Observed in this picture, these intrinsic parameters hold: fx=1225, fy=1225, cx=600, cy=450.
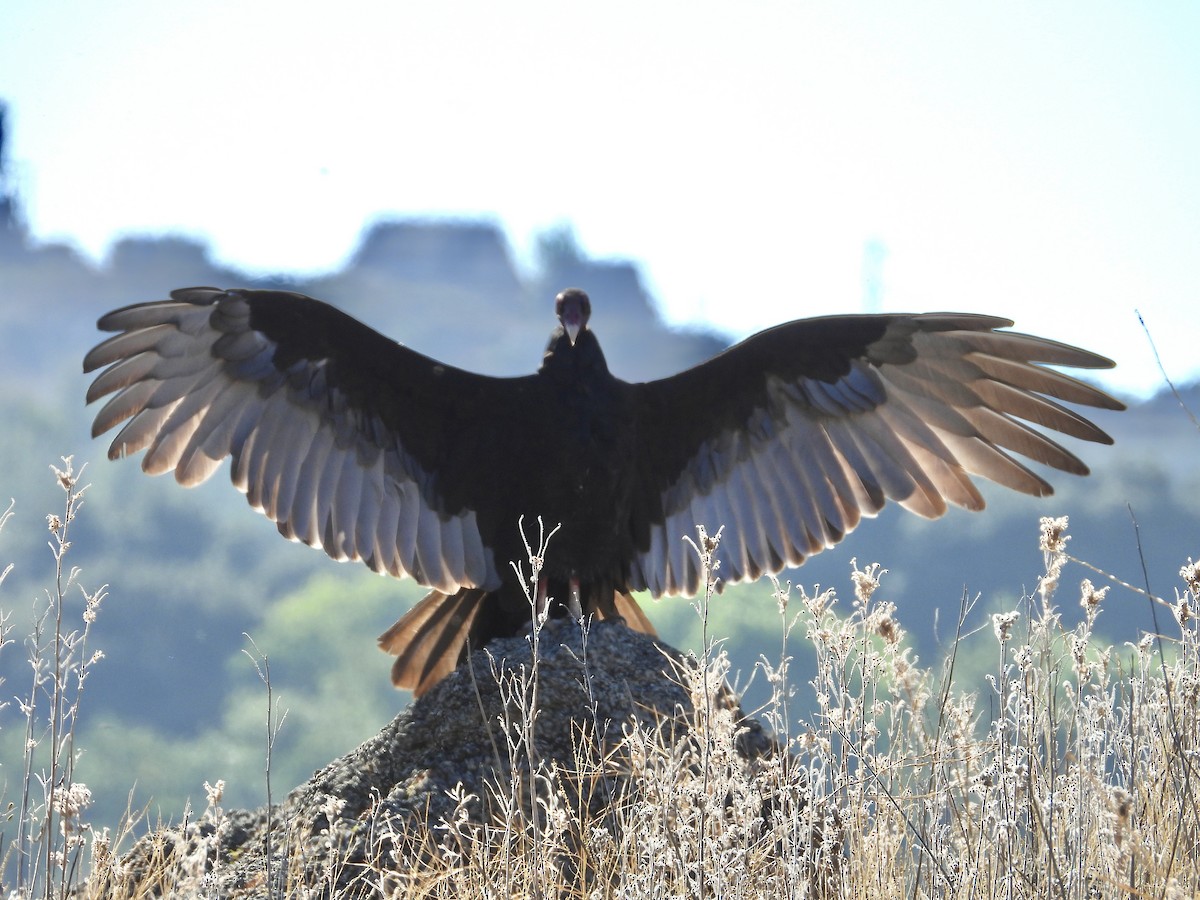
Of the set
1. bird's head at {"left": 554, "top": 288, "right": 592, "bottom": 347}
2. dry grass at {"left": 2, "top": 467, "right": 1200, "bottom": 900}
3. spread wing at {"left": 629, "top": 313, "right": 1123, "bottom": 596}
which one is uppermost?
bird's head at {"left": 554, "top": 288, "right": 592, "bottom": 347}

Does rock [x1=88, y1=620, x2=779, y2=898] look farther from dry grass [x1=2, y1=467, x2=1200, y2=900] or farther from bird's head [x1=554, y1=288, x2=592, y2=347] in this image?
bird's head [x1=554, y1=288, x2=592, y2=347]

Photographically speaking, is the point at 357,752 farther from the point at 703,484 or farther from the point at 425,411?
the point at 703,484

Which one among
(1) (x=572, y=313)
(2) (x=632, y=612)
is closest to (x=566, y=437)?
(1) (x=572, y=313)

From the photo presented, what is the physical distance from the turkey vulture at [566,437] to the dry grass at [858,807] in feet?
3.15

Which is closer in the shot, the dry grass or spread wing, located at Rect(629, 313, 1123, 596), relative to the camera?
the dry grass

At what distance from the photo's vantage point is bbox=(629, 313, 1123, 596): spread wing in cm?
364

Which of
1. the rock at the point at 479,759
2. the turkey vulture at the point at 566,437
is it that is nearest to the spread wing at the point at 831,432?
the turkey vulture at the point at 566,437

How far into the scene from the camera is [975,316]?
3609 millimetres

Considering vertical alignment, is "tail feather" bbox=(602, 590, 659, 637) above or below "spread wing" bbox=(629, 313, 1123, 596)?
below

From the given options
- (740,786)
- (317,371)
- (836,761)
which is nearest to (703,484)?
→ (317,371)

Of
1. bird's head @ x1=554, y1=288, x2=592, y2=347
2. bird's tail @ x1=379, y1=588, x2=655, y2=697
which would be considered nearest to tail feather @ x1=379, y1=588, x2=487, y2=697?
bird's tail @ x1=379, y1=588, x2=655, y2=697

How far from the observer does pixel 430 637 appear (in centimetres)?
361

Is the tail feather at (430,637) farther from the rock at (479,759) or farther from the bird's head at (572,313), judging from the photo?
the bird's head at (572,313)

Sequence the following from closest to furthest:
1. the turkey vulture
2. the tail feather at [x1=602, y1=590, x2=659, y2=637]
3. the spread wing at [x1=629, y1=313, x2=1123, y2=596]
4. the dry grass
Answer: the dry grass → the turkey vulture → the spread wing at [x1=629, y1=313, x2=1123, y2=596] → the tail feather at [x1=602, y1=590, x2=659, y2=637]
